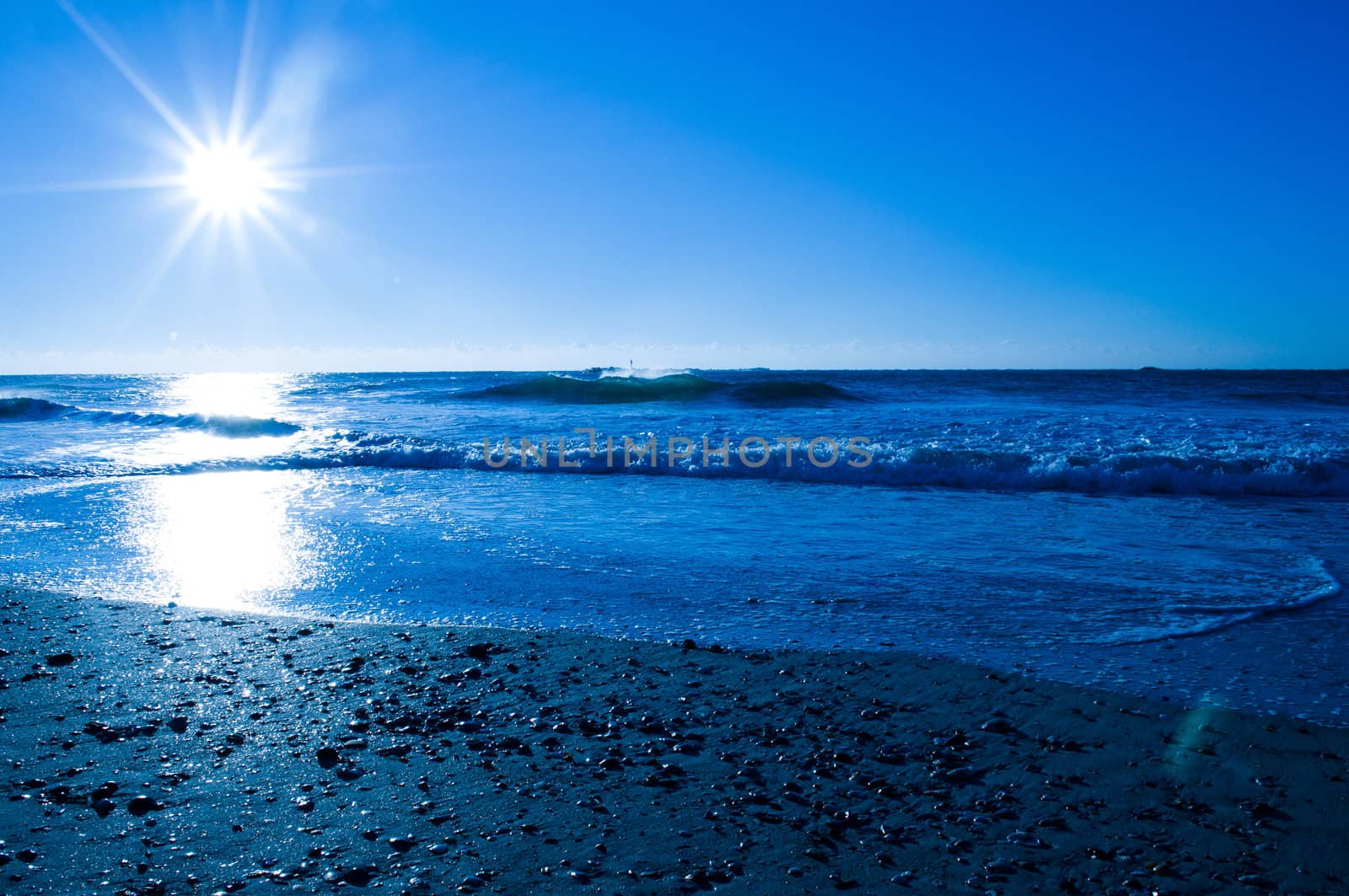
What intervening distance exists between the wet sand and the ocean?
2.25 feet

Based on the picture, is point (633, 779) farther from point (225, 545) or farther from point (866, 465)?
point (866, 465)

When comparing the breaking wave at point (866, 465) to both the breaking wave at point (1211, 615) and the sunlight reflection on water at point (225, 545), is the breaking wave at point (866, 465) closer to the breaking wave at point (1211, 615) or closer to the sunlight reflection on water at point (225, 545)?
the sunlight reflection on water at point (225, 545)

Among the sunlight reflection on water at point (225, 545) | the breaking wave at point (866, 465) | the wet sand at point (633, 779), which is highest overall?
the breaking wave at point (866, 465)

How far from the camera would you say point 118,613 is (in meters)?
5.38

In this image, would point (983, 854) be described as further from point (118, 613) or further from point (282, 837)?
point (118, 613)

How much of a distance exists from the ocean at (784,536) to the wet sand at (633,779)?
2.25 feet

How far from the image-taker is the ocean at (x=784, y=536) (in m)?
4.92

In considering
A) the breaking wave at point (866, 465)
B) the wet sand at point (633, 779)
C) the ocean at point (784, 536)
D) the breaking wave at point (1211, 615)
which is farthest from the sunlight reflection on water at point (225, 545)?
the breaking wave at point (1211, 615)

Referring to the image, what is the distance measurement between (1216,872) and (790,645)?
2407mm

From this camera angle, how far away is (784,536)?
7.89 meters

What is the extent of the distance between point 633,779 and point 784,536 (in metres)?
4.97

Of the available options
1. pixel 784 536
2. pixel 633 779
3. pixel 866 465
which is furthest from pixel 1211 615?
pixel 866 465

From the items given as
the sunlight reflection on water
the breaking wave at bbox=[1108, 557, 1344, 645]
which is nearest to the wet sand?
the breaking wave at bbox=[1108, 557, 1344, 645]

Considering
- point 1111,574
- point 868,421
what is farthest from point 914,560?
point 868,421
